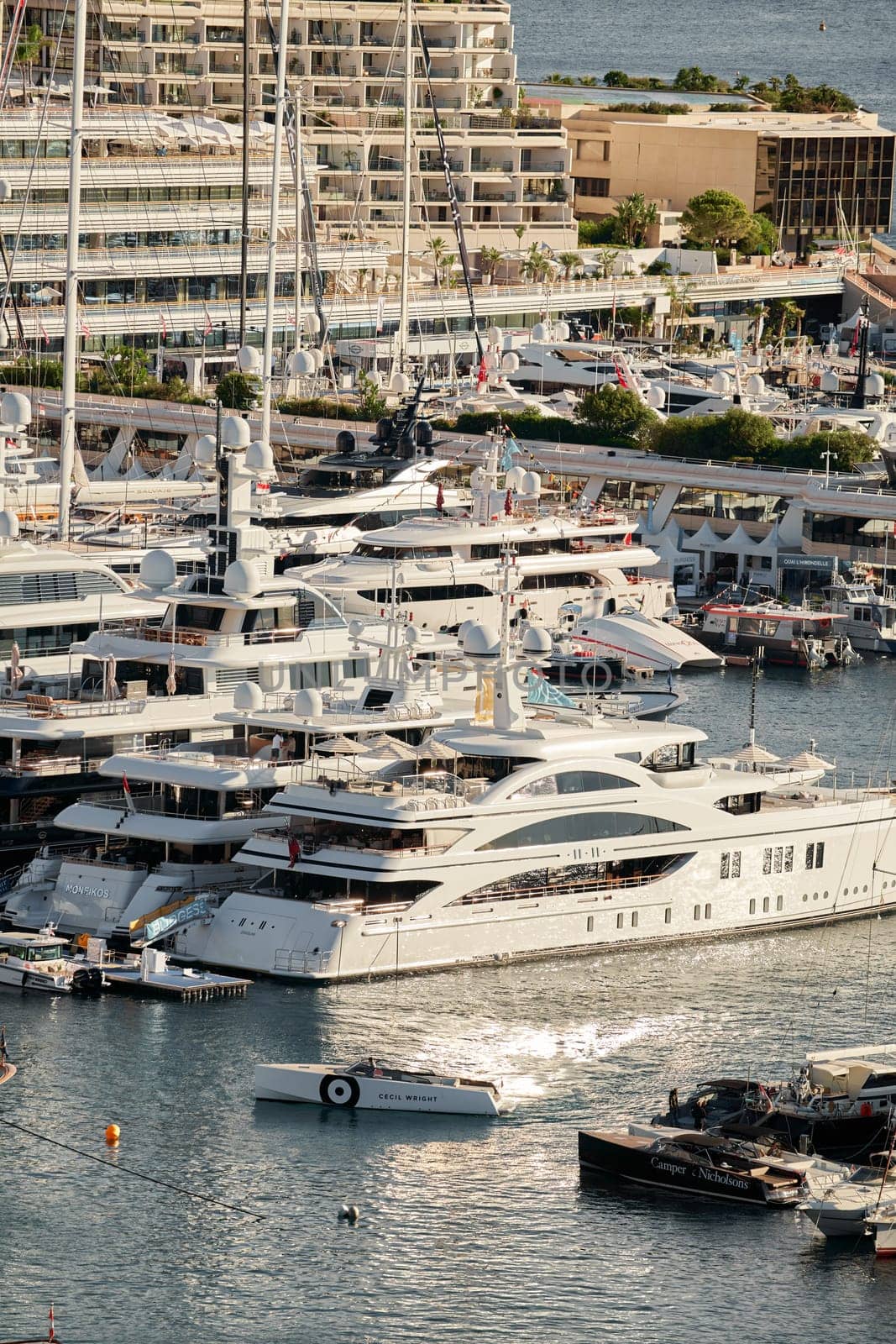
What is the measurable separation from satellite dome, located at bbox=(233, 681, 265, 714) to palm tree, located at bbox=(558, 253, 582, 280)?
76.0 metres

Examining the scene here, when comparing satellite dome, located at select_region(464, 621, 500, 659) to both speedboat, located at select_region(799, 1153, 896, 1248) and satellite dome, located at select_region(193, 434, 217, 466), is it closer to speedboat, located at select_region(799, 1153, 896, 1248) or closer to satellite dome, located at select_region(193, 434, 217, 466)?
speedboat, located at select_region(799, 1153, 896, 1248)

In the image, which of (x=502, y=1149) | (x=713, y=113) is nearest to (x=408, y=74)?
(x=502, y=1149)

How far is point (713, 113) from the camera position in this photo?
153 meters

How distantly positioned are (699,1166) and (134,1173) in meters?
7.14

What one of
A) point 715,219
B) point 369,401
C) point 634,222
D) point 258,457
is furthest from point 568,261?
point 258,457

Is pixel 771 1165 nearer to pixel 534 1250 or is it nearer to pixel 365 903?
pixel 534 1250

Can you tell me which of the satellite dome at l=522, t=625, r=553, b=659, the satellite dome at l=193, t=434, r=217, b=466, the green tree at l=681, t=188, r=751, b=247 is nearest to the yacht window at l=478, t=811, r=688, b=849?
the satellite dome at l=522, t=625, r=553, b=659

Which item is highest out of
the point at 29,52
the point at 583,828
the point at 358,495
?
the point at 29,52

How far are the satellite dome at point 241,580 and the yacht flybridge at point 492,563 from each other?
35.8 feet

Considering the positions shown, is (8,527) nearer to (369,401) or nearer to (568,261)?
(369,401)

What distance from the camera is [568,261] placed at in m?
124

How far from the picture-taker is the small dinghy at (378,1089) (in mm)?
39781

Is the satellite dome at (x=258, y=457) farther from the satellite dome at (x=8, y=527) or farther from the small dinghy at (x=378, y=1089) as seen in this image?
the small dinghy at (x=378, y=1089)

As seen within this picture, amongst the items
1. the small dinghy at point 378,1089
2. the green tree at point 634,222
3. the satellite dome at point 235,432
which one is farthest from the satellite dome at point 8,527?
the green tree at point 634,222
